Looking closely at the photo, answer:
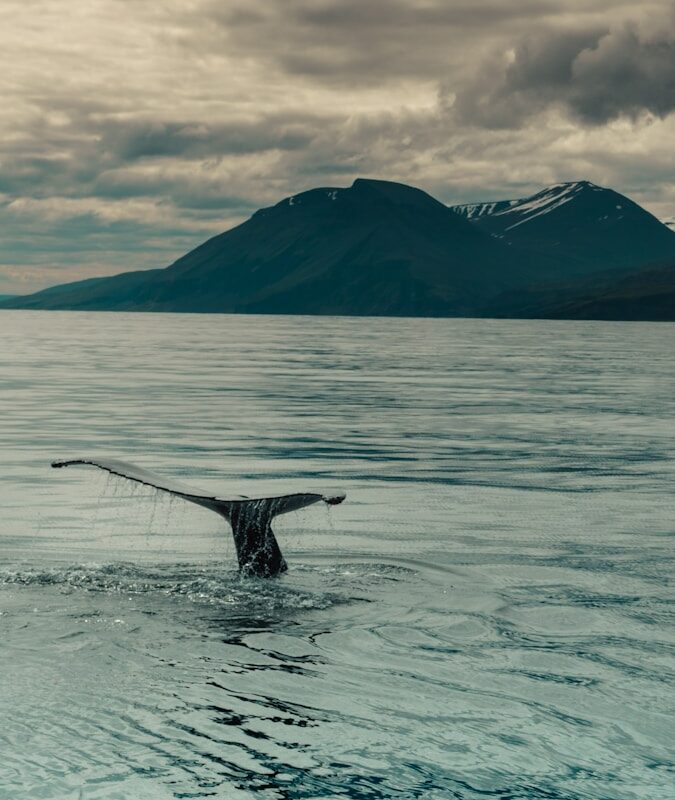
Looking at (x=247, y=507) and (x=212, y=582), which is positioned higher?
(x=247, y=507)

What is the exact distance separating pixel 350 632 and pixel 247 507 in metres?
1.62

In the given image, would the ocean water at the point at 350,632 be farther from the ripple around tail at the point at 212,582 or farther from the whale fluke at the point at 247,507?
the whale fluke at the point at 247,507

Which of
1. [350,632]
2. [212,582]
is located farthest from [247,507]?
[212,582]

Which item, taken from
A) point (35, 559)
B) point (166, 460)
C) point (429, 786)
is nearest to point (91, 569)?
point (35, 559)

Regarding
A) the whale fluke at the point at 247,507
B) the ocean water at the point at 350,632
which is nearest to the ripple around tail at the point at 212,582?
the ocean water at the point at 350,632

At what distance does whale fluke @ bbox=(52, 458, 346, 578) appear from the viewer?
34.3 feet

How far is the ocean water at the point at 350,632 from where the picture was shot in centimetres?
777

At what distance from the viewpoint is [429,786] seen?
745cm

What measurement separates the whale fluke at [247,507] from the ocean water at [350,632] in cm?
39

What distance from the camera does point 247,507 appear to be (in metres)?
11.1

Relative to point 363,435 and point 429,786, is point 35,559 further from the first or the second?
point 363,435

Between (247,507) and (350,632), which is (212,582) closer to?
(247,507)

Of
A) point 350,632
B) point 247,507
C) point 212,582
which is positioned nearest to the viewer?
point 350,632

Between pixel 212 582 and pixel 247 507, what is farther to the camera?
pixel 212 582
